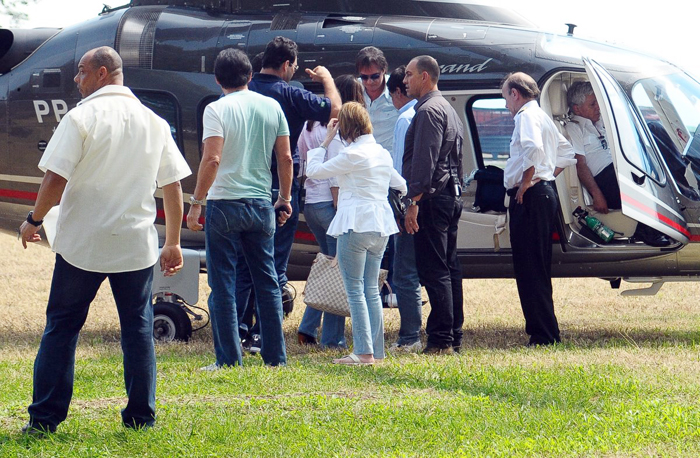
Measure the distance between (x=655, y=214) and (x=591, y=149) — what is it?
94 centimetres

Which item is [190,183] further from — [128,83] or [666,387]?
[666,387]

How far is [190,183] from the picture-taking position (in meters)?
7.66

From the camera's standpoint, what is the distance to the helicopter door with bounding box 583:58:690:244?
21.6ft

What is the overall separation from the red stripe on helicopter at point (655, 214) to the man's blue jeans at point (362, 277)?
75.0 inches

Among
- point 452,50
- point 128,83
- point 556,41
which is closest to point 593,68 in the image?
point 556,41

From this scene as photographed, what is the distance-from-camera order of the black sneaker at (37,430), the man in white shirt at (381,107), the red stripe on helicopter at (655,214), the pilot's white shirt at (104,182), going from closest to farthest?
the pilot's white shirt at (104,182) → the black sneaker at (37,430) → the red stripe on helicopter at (655,214) → the man in white shirt at (381,107)

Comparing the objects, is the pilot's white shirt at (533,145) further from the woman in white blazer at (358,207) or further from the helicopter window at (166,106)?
the helicopter window at (166,106)

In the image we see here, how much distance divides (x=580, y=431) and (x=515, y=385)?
3.04 ft

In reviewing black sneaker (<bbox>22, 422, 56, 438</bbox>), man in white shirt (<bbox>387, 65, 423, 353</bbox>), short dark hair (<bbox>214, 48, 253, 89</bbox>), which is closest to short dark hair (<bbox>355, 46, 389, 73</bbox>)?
man in white shirt (<bbox>387, 65, 423, 353</bbox>)

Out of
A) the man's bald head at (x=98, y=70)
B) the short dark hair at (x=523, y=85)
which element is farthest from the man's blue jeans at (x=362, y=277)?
the man's bald head at (x=98, y=70)

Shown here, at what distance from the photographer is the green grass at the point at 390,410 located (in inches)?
157

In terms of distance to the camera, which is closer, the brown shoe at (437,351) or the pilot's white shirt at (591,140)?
the brown shoe at (437,351)

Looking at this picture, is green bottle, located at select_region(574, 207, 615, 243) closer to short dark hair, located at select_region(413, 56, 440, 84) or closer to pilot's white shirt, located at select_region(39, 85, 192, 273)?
short dark hair, located at select_region(413, 56, 440, 84)

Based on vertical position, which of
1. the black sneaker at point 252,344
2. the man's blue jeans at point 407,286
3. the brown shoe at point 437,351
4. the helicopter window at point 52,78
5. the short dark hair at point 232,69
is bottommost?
the black sneaker at point 252,344
